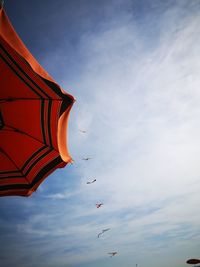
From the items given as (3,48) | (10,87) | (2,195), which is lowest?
(2,195)

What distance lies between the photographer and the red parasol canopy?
2.52m

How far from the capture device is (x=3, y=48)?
7.98 feet

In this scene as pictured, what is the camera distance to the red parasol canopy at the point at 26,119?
2521 mm

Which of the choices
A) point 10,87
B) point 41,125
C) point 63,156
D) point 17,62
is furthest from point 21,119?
point 17,62

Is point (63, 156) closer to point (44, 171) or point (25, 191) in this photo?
point (44, 171)

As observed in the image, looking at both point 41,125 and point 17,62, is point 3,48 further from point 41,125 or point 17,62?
point 41,125

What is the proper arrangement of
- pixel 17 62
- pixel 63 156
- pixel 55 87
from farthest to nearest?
pixel 63 156, pixel 55 87, pixel 17 62

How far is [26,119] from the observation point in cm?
354

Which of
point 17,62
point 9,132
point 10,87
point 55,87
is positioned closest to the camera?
point 17,62

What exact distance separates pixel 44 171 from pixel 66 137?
921 mm

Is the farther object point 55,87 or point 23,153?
point 23,153

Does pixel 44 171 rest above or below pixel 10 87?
below

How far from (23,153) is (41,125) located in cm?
84

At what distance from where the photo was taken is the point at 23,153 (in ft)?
12.9
